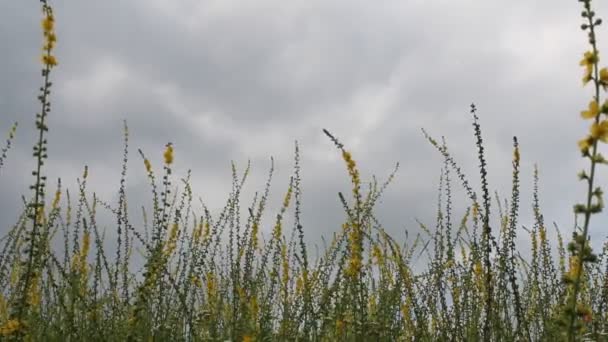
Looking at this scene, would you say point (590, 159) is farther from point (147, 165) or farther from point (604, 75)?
point (147, 165)

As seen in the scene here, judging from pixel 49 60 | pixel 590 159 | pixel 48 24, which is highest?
pixel 48 24

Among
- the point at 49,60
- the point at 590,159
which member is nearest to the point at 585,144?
the point at 590,159

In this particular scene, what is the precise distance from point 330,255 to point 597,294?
253 centimetres

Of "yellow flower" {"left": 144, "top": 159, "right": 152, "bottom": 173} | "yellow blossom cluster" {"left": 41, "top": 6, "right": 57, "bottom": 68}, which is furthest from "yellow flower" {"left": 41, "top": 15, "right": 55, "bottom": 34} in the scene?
"yellow flower" {"left": 144, "top": 159, "right": 152, "bottom": 173}

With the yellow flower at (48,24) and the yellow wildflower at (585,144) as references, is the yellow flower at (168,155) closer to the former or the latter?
the yellow flower at (48,24)

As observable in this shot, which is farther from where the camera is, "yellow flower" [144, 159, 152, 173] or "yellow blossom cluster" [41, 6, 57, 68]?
"yellow flower" [144, 159, 152, 173]

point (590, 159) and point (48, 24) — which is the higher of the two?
point (48, 24)

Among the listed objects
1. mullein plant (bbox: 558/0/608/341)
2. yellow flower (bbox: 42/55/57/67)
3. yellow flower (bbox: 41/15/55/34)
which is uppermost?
yellow flower (bbox: 41/15/55/34)

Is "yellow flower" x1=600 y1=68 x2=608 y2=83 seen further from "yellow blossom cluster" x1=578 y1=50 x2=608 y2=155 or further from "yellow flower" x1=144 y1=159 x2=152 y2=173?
"yellow flower" x1=144 y1=159 x2=152 y2=173

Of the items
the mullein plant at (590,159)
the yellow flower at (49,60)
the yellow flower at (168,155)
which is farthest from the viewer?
the yellow flower at (168,155)

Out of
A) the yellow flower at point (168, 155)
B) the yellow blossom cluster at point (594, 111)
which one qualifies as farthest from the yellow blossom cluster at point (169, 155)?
the yellow blossom cluster at point (594, 111)

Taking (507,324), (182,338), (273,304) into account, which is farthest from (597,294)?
(182,338)

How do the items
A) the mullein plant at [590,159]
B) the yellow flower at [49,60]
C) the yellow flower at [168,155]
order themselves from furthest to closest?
1. the yellow flower at [168,155]
2. the yellow flower at [49,60]
3. the mullein plant at [590,159]

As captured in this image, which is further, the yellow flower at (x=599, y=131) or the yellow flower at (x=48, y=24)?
the yellow flower at (x=48, y=24)
